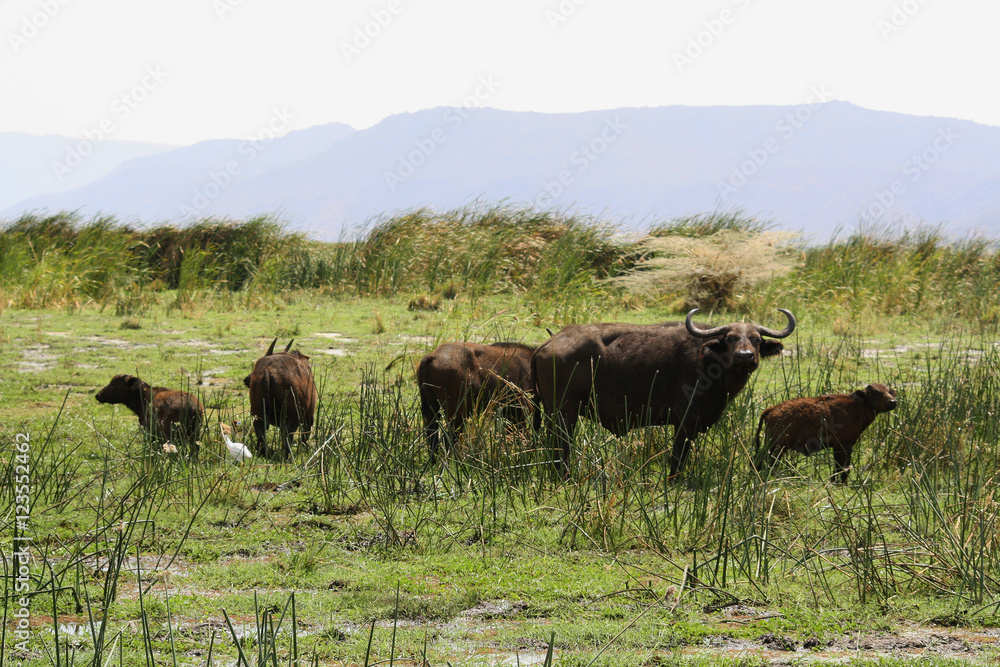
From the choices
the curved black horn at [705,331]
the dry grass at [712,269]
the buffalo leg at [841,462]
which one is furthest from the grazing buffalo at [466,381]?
the dry grass at [712,269]

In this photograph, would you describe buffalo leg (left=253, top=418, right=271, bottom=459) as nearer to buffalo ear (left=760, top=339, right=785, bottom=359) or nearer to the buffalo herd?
the buffalo herd

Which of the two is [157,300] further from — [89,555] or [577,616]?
[577,616]

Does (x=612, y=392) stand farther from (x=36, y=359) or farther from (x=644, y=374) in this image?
(x=36, y=359)

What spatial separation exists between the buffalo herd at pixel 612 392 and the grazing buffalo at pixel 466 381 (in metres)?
0.01

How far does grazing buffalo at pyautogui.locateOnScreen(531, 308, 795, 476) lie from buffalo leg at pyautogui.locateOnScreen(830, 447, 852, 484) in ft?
2.63

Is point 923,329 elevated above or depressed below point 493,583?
above

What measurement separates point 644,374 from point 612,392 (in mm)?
255

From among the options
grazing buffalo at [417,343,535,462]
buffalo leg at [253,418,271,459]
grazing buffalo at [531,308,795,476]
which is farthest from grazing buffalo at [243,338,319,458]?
grazing buffalo at [531,308,795,476]

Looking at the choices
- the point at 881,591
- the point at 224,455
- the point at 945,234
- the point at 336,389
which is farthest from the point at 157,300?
the point at 945,234

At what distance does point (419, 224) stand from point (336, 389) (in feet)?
37.4

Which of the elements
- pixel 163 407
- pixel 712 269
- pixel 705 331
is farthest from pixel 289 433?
pixel 712 269

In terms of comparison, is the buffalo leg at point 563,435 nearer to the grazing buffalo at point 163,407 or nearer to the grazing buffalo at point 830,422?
the grazing buffalo at point 830,422

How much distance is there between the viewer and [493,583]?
425 centimetres

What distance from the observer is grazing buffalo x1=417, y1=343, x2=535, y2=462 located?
6.61m
